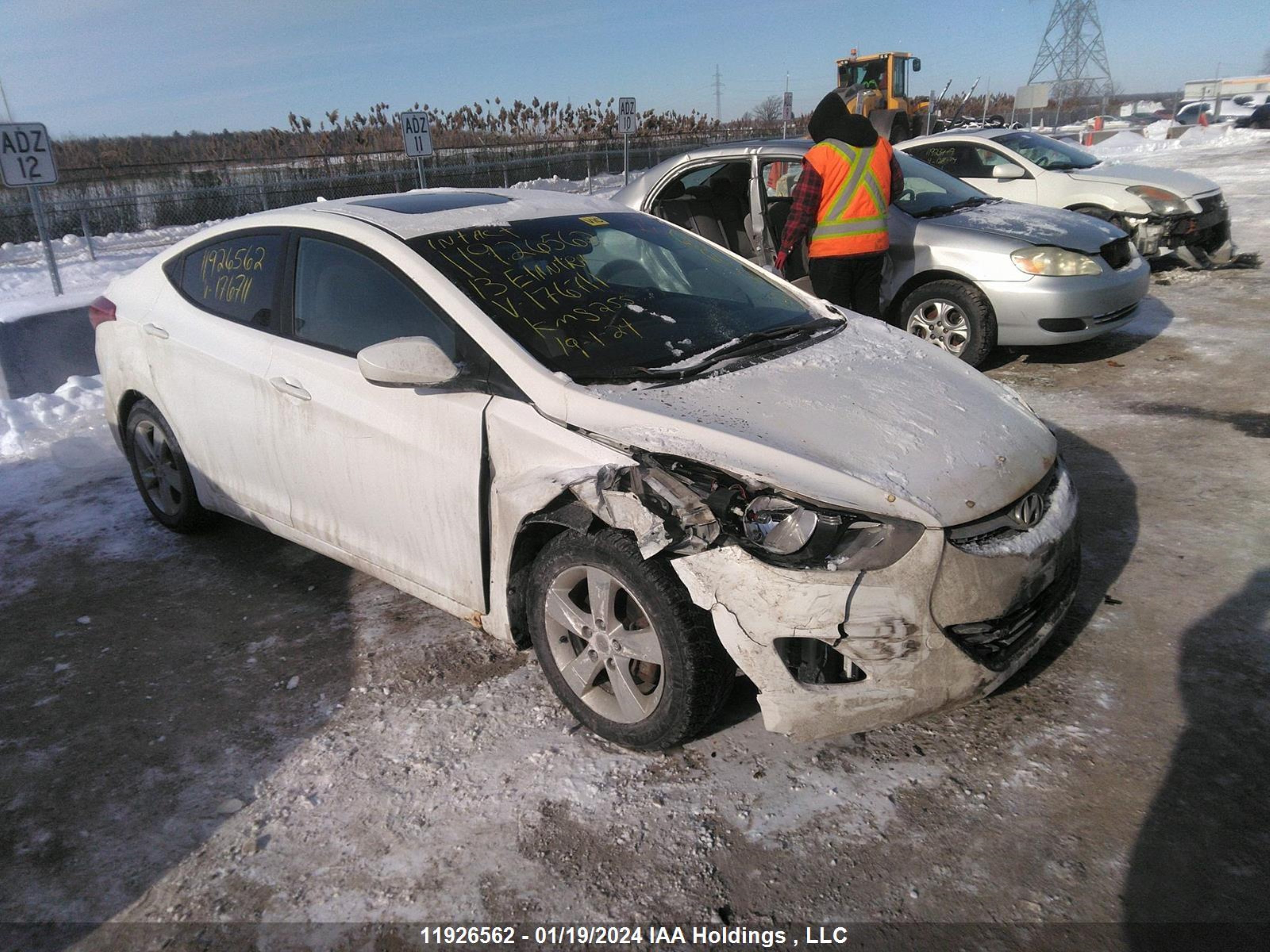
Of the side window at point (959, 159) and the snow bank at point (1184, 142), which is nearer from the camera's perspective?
the side window at point (959, 159)

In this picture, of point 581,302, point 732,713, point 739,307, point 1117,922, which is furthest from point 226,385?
point 1117,922

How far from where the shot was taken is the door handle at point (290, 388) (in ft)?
11.5

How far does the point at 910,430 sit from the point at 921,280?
4.20 meters

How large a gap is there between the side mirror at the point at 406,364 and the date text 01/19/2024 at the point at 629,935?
1606 millimetres

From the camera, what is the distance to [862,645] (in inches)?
97.7

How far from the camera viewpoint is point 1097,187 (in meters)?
9.10

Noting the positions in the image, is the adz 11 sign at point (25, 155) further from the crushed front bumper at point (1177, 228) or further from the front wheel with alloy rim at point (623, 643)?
the crushed front bumper at point (1177, 228)

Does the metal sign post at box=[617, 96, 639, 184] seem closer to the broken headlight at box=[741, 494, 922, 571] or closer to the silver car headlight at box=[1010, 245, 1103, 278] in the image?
the silver car headlight at box=[1010, 245, 1103, 278]

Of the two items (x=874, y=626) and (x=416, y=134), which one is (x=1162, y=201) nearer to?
(x=874, y=626)

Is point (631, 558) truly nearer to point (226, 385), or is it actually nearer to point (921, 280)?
point (226, 385)

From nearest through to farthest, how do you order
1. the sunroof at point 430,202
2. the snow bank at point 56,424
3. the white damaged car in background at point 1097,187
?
1. the sunroof at point 430,202
2. the snow bank at point 56,424
3. the white damaged car in background at point 1097,187

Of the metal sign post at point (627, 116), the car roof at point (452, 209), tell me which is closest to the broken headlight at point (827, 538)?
the car roof at point (452, 209)

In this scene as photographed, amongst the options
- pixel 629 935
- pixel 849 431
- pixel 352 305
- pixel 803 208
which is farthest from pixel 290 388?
pixel 803 208

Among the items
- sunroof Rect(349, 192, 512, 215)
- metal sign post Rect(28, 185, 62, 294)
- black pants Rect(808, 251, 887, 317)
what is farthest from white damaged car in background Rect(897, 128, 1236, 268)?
metal sign post Rect(28, 185, 62, 294)
